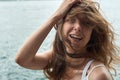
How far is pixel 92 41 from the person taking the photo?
2.23 m

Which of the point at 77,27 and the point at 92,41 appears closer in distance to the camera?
the point at 77,27

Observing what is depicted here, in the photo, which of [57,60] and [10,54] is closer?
[57,60]

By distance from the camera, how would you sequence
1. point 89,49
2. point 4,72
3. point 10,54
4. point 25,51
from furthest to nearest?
1. point 10,54
2. point 4,72
3. point 89,49
4. point 25,51

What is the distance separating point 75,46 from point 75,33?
8cm

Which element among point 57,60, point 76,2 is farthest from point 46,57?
point 76,2

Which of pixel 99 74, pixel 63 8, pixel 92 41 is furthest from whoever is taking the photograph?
pixel 92 41

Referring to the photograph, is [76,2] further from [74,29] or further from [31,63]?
[31,63]

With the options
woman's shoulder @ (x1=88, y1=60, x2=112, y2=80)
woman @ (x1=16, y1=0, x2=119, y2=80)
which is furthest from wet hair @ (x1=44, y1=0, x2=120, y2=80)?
woman's shoulder @ (x1=88, y1=60, x2=112, y2=80)

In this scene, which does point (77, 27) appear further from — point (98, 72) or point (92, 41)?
point (98, 72)

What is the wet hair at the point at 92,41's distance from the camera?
215 centimetres

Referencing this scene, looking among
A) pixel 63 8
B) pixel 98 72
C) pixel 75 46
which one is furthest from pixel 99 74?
pixel 63 8

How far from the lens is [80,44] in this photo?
2094 millimetres

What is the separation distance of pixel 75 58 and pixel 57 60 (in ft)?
0.52

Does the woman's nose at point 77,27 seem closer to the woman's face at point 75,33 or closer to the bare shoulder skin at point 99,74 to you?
the woman's face at point 75,33
